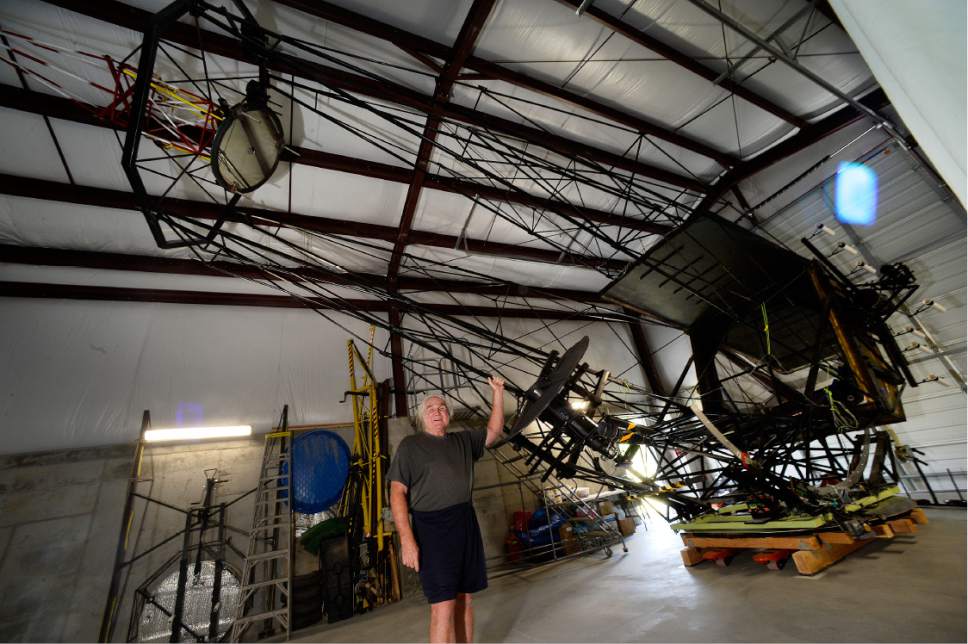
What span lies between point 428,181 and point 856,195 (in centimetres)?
979

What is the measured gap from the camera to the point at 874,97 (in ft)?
24.3

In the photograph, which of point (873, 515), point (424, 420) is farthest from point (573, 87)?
point (873, 515)

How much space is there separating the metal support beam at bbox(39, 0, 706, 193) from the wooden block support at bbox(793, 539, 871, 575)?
497 centimetres

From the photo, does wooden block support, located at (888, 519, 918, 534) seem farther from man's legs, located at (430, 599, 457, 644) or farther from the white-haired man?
man's legs, located at (430, 599, 457, 644)

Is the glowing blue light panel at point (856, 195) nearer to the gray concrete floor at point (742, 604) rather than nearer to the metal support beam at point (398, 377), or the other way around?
the gray concrete floor at point (742, 604)

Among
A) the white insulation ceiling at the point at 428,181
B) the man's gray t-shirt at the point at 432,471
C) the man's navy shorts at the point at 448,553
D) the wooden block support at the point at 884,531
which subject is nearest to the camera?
the man's navy shorts at the point at 448,553

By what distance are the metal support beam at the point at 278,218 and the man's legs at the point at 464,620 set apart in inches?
155

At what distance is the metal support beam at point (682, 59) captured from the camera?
224 inches

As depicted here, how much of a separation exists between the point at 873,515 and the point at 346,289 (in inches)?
429

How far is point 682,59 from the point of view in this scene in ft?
21.1

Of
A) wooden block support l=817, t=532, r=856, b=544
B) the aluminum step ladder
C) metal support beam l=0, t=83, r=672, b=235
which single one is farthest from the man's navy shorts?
the aluminum step ladder

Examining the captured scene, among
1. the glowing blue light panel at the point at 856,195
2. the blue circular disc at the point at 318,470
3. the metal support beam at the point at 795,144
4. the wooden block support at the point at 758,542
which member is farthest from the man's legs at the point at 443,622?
the glowing blue light panel at the point at 856,195

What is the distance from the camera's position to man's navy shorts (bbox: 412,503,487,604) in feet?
7.78

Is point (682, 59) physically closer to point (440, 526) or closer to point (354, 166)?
point (354, 166)
